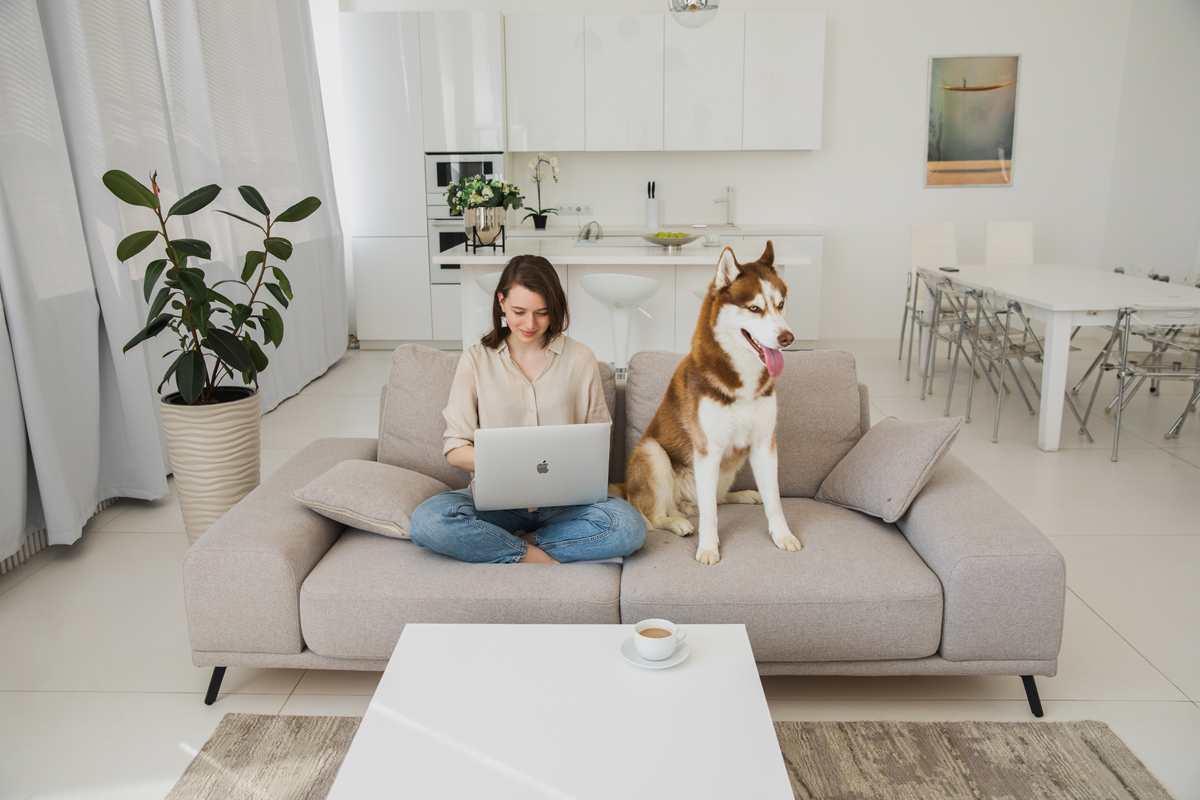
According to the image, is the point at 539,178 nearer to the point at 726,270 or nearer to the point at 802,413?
the point at 802,413

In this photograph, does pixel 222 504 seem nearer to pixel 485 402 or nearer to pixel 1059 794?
pixel 485 402

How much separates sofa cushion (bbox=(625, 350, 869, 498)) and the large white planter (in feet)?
4.24

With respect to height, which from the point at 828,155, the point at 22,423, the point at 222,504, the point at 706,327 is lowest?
the point at 222,504

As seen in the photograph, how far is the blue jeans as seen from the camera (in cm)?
207

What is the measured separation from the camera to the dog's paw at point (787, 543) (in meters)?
2.15

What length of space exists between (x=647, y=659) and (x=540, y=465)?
0.61 meters

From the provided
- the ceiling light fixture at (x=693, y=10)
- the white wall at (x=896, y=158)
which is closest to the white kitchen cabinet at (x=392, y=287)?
the white wall at (x=896, y=158)

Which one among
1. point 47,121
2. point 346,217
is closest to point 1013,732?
point 47,121

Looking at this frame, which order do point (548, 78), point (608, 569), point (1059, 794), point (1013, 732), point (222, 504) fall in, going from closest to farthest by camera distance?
point (1059, 794), point (1013, 732), point (608, 569), point (222, 504), point (548, 78)

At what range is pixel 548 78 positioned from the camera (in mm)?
6180

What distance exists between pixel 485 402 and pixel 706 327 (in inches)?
24.7

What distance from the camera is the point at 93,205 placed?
320 cm

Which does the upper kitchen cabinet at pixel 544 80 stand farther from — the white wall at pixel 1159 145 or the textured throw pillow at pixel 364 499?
the textured throw pillow at pixel 364 499

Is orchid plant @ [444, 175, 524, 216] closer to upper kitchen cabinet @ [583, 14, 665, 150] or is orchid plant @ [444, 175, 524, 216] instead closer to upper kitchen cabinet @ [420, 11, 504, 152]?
upper kitchen cabinet @ [420, 11, 504, 152]
